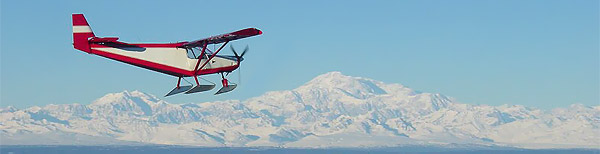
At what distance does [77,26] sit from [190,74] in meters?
7.14

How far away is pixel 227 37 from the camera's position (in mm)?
57969

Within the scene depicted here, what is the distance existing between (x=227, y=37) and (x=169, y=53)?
374cm

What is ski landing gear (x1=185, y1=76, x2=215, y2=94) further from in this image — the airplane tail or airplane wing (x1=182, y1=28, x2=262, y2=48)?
the airplane tail

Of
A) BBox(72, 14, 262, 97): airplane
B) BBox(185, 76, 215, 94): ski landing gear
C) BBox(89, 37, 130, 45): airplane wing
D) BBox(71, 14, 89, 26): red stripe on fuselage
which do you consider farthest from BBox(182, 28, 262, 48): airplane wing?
BBox(71, 14, 89, 26): red stripe on fuselage

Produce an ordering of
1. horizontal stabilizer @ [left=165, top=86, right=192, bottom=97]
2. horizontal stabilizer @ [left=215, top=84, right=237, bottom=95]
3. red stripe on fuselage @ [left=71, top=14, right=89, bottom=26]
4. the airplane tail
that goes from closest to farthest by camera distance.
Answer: the airplane tail
red stripe on fuselage @ [left=71, top=14, right=89, bottom=26]
horizontal stabilizer @ [left=165, top=86, right=192, bottom=97]
horizontal stabilizer @ [left=215, top=84, right=237, bottom=95]

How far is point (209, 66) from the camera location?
198 feet

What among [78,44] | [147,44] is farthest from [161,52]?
[78,44]

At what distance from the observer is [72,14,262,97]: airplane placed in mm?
56688

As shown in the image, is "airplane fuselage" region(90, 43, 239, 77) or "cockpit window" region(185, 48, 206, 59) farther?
"cockpit window" region(185, 48, 206, 59)

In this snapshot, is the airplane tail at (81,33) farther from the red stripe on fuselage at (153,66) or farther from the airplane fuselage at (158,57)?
the red stripe on fuselage at (153,66)

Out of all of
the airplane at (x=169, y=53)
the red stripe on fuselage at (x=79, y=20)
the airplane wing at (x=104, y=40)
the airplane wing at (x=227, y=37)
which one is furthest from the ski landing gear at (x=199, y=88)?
the red stripe on fuselage at (x=79, y=20)

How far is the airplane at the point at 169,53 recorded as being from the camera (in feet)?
186

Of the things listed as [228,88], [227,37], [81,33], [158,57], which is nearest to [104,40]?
[81,33]

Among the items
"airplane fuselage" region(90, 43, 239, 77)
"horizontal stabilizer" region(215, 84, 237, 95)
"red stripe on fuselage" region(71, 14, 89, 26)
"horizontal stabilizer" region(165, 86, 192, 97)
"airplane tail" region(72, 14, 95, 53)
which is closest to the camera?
"airplane tail" region(72, 14, 95, 53)
